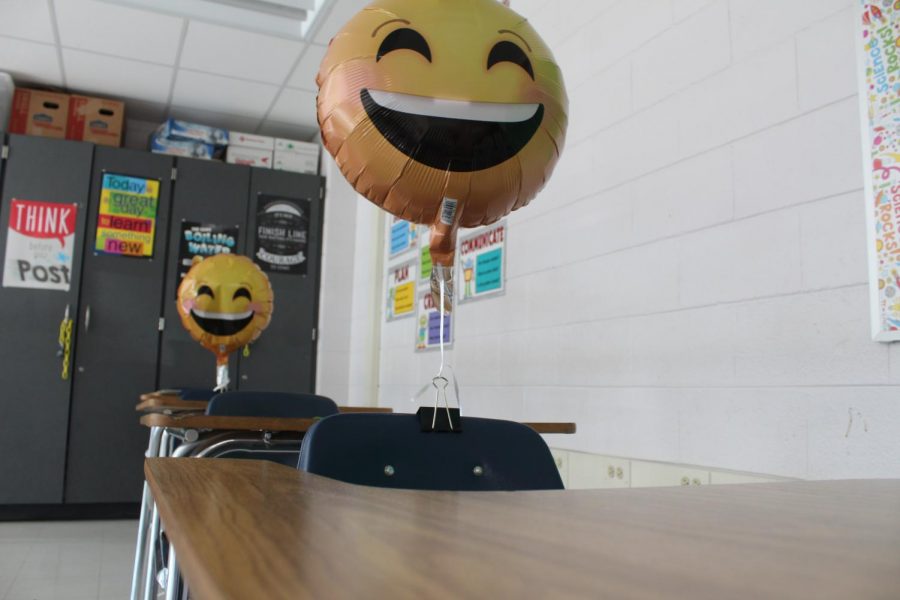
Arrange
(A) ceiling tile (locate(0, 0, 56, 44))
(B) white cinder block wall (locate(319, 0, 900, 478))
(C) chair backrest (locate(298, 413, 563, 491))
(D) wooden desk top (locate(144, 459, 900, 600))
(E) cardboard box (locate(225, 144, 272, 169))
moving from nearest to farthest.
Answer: (D) wooden desk top (locate(144, 459, 900, 600)), (C) chair backrest (locate(298, 413, 563, 491)), (B) white cinder block wall (locate(319, 0, 900, 478)), (A) ceiling tile (locate(0, 0, 56, 44)), (E) cardboard box (locate(225, 144, 272, 169))

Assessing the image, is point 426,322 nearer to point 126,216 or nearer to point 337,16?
point 337,16

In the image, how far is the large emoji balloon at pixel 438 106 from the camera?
1024 mm

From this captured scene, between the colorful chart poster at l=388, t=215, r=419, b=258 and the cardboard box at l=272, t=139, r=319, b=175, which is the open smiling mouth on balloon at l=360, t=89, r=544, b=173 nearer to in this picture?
the colorful chart poster at l=388, t=215, r=419, b=258

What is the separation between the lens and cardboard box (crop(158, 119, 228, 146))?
189 inches

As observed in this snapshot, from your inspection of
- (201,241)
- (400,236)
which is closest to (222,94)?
(201,241)

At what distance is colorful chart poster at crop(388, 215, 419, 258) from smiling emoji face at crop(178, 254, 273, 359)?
3.49 ft

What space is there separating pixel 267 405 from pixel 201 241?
9.17 feet

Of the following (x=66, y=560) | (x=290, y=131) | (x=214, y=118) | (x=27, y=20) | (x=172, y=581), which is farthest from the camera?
(x=290, y=131)

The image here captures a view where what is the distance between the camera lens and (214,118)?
4949 millimetres

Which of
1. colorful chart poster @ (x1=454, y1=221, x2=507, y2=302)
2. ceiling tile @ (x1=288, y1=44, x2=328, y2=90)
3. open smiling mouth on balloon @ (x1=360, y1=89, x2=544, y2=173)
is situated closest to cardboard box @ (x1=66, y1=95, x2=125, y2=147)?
ceiling tile @ (x1=288, y1=44, x2=328, y2=90)

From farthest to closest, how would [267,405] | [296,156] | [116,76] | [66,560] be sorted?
[296,156] < [116,76] < [66,560] < [267,405]

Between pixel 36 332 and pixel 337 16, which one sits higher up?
pixel 337 16

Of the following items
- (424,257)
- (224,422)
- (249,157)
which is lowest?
(224,422)

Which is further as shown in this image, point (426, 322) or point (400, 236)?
point (400, 236)
